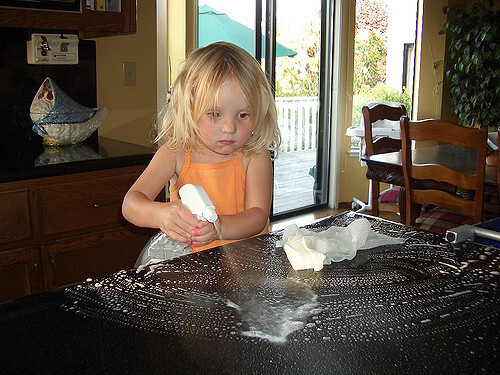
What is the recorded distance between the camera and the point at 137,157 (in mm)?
2100

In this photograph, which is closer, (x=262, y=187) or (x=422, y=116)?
(x=262, y=187)

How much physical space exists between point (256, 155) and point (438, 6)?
4088 mm

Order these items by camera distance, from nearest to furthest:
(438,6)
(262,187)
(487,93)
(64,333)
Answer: (64,333) < (262,187) < (487,93) < (438,6)

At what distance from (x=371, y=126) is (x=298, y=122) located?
130cm

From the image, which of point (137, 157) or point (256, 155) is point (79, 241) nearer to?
point (137, 157)

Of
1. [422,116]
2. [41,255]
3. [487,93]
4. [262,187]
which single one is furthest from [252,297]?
[422,116]

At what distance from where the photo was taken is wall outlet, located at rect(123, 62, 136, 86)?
8.72ft

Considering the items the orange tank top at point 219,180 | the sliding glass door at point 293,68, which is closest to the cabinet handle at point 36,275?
the orange tank top at point 219,180

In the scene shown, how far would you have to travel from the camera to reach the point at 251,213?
1.36 m

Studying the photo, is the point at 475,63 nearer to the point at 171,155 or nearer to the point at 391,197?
the point at 391,197

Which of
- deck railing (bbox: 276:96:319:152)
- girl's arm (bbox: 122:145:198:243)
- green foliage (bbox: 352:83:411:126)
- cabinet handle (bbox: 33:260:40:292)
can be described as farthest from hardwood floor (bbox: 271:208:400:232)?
girl's arm (bbox: 122:145:198:243)

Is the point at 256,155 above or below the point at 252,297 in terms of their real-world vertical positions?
above

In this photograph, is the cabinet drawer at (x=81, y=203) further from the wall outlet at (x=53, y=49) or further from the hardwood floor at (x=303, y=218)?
the hardwood floor at (x=303, y=218)

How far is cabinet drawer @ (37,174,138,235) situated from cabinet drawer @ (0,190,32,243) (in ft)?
0.17
